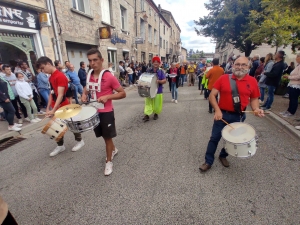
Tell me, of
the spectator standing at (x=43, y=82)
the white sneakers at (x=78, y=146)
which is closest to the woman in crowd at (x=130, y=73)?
the spectator standing at (x=43, y=82)

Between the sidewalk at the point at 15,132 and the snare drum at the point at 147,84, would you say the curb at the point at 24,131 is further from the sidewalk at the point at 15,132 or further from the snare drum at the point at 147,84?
the snare drum at the point at 147,84

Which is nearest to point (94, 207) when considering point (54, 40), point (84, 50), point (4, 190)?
point (4, 190)

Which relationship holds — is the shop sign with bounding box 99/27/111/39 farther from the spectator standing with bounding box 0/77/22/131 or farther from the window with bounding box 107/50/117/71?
the spectator standing with bounding box 0/77/22/131

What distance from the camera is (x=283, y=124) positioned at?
450 cm

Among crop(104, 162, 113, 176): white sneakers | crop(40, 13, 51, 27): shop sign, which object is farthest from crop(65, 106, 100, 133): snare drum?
crop(40, 13, 51, 27): shop sign

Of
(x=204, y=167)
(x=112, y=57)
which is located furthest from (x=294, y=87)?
(x=112, y=57)

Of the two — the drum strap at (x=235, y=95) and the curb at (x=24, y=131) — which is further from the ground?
the drum strap at (x=235, y=95)

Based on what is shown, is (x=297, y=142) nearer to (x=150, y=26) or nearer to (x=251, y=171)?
(x=251, y=171)

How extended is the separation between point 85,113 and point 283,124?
4.94 meters

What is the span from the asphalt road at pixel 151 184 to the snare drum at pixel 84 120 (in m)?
0.91

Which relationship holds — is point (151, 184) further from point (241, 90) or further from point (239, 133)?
point (241, 90)

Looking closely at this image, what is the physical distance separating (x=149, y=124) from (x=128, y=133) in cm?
86

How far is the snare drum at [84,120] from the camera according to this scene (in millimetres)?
2400

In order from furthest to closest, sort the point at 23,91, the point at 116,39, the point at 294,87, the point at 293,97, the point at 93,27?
1. the point at 116,39
2. the point at 93,27
3. the point at 23,91
4. the point at 293,97
5. the point at 294,87
